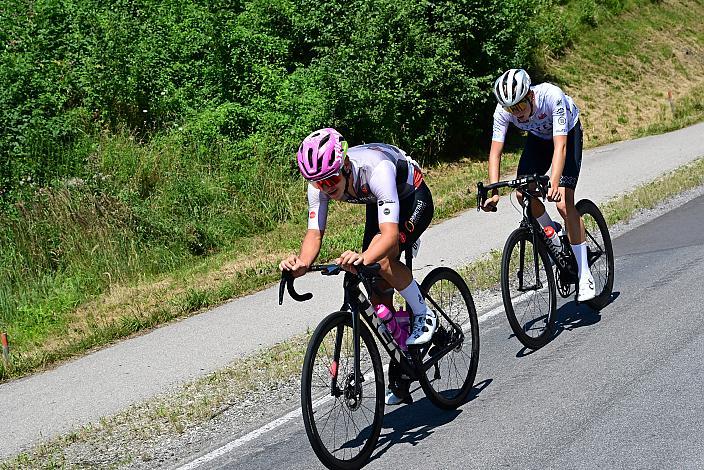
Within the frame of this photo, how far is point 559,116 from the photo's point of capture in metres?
7.75

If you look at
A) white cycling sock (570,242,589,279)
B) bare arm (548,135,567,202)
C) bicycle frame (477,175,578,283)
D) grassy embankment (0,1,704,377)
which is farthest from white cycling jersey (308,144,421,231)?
grassy embankment (0,1,704,377)

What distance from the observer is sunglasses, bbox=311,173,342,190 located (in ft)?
18.5

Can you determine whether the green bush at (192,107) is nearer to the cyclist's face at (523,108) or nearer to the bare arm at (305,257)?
the cyclist's face at (523,108)

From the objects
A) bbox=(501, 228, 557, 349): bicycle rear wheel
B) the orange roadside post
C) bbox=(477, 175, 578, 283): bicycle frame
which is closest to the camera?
bbox=(477, 175, 578, 283): bicycle frame

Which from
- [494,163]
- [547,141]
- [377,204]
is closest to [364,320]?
[377,204]

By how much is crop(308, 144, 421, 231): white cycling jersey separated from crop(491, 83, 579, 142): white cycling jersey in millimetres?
1867

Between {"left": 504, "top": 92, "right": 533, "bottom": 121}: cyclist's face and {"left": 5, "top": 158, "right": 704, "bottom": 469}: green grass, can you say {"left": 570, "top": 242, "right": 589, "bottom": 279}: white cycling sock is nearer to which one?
{"left": 504, "top": 92, "right": 533, "bottom": 121}: cyclist's face

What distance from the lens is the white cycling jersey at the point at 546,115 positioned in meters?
7.75

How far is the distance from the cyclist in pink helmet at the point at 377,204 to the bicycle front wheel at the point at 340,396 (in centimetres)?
44

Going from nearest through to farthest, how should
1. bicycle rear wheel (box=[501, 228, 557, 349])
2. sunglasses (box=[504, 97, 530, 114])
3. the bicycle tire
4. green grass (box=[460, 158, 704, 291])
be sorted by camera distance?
sunglasses (box=[504, 97, 530, 114])
bicycle rear wheel (box=[501, 228, 557, 349])
the bicycle tire
green grass (box=[460, 158, 704, 291])

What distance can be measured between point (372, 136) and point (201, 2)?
536 cm

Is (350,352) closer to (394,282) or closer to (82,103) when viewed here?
(394,282)

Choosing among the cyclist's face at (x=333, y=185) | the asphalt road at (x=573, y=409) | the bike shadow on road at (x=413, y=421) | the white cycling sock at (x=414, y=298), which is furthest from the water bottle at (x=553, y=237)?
the cyclist's face at (x=333, y=185)

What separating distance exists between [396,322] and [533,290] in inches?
76.9
